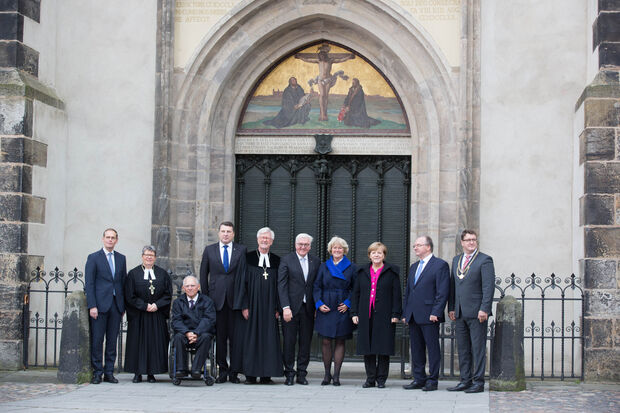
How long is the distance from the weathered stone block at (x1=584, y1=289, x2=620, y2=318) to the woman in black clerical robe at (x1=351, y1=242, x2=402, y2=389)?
2.49 metres

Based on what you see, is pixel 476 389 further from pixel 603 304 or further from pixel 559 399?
pixel 603 304

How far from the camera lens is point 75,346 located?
10.8m

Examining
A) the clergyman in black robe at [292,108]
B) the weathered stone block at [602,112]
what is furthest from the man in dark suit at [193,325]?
the weathered stone block at [602,112]

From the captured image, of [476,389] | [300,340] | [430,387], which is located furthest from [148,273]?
[476,389]

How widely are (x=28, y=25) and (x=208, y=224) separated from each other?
365cm

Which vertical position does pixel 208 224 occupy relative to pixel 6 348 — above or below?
above

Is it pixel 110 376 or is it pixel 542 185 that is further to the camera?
pixel 542 185

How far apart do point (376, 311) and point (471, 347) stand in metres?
1.11

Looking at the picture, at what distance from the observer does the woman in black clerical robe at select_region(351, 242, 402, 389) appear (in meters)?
10.7

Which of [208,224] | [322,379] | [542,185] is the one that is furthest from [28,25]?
[542,185]

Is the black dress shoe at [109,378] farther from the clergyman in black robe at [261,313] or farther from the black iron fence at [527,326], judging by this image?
the clergyman in black robe at [261,313]

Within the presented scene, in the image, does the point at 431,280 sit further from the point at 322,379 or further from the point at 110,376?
the point at 110,376

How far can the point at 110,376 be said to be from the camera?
35.9ft

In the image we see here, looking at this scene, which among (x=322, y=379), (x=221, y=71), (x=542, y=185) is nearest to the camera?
(x=322, y=379)
